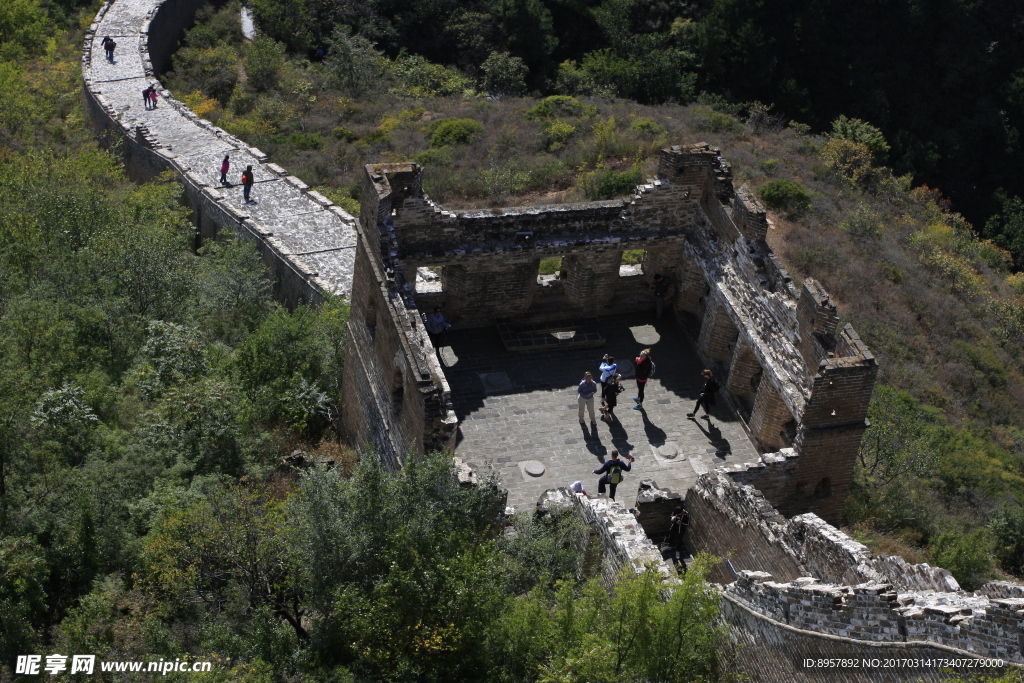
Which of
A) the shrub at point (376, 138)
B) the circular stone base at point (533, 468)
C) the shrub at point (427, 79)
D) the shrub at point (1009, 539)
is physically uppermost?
the circular stone base at point (533, 468)

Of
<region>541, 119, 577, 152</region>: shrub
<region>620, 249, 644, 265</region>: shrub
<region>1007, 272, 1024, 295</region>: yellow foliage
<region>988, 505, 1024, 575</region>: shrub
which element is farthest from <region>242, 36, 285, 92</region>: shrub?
<region>988, 505, 1024, 575</region>: shrub

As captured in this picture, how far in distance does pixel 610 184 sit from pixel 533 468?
1501cm

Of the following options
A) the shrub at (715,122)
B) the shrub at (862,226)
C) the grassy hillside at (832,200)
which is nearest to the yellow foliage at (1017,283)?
the grassy hillside at (832,200)

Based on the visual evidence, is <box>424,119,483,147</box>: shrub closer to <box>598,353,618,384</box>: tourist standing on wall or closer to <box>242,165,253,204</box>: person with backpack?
<box>242,165,253,204</box>: person with backpack

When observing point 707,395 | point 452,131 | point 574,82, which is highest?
point 707,395

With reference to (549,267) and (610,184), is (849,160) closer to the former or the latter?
(610,184)

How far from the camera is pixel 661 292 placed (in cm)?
2070

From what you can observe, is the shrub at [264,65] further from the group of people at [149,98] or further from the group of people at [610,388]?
the group of people at [610,388]

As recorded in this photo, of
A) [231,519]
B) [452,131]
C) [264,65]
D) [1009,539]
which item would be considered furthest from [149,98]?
[1009,539]

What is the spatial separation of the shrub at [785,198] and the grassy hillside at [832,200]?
0.05 meters

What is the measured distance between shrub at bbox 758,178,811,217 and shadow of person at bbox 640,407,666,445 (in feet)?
51.6

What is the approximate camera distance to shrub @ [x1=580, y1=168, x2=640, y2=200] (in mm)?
30672

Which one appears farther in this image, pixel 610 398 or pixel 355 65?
pixel 355 65

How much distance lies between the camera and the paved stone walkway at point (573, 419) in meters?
17.5
